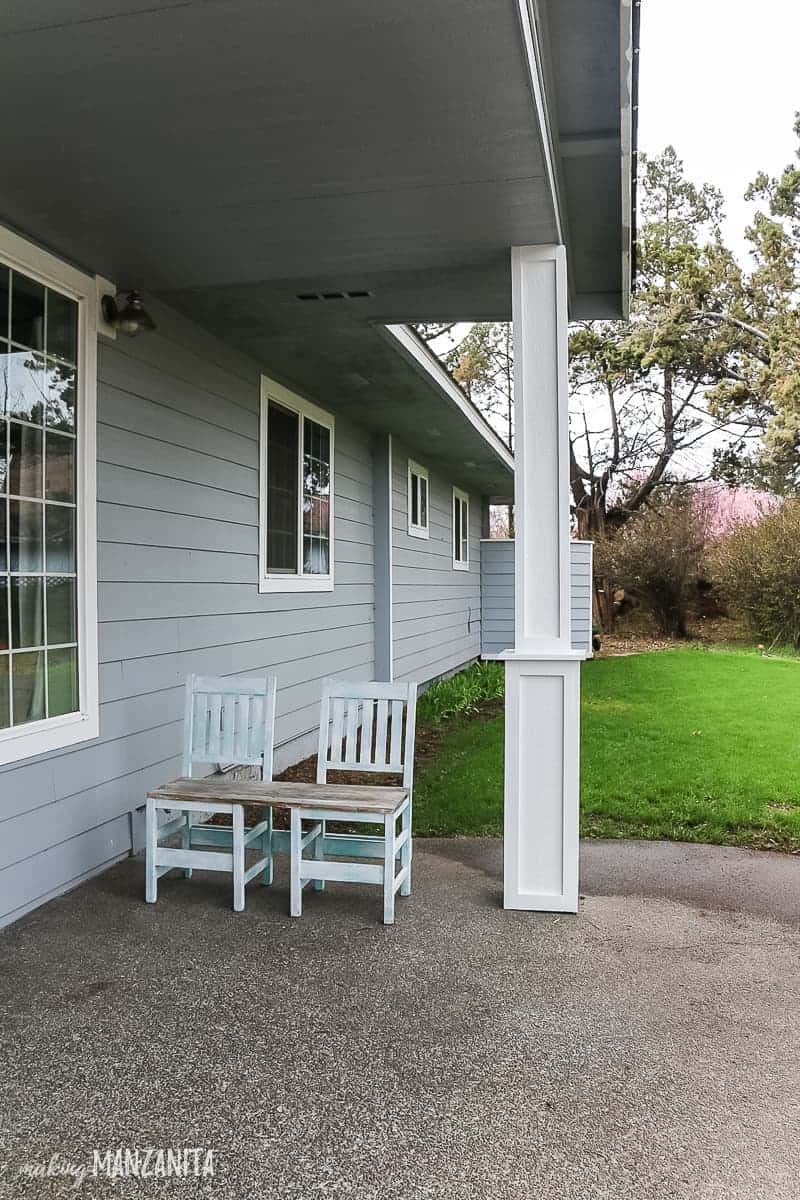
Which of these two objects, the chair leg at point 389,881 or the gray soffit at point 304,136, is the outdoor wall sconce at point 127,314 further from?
the chair leg at point 389,881

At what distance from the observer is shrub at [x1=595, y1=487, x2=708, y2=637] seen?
52.7 feet

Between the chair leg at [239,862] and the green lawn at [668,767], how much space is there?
149cm

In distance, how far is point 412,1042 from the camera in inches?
93.0

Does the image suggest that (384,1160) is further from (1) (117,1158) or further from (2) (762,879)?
(2) (762,879)

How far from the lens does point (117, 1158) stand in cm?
188

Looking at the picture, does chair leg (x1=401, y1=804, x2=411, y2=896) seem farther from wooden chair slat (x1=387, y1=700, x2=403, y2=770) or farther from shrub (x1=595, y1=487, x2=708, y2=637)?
shrub (x1=595, y1=487, x2=708, y2=637)

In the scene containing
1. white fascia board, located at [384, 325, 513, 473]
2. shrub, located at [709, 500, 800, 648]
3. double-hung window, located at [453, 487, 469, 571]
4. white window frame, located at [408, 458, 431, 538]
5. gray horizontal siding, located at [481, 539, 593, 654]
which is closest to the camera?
white fascia board, located at [384, 325, 513, 473]

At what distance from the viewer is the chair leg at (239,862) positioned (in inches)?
130

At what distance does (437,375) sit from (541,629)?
3.43 metres

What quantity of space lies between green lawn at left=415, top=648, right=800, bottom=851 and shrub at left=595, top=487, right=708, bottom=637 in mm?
5849

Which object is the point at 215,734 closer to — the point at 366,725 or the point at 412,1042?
the point at 366,725

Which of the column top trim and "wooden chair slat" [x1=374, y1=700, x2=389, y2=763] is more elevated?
the column top trim

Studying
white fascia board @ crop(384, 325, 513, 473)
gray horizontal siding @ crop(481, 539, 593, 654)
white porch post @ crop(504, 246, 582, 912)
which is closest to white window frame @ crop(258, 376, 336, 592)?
white fascia board @ crop(384, 325, 513, 473)

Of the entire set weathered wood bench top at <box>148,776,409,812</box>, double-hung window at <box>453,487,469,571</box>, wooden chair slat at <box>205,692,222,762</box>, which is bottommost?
weathered wood bench top at <box>148,776,409,812</box>
